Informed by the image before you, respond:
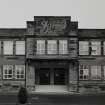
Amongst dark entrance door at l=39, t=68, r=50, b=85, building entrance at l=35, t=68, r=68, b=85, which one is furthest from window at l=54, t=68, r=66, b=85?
dark entrance door at l=39, t=68, r=50, b=85

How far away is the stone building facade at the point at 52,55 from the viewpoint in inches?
1294

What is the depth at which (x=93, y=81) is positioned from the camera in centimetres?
3344

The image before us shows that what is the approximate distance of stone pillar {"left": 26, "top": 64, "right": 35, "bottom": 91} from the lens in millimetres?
32781

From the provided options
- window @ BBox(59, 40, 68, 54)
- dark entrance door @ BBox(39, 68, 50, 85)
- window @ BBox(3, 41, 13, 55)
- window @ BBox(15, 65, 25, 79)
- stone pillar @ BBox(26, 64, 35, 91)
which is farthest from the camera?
dark entrance door @ BBox(39, 68, 50, 85)

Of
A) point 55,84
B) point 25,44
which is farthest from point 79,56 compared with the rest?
point 25,44

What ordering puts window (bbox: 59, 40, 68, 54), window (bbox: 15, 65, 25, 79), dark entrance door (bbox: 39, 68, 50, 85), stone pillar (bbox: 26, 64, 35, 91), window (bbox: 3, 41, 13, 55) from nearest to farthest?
1. stone pillar (bbox: 26, 64, 35, 91)
2. window (bbox: 59, 40, 68, 54)
3. window (bbox: 15, 65, 25, 79)
4. window (bbox: 3, 41, 13, 55)
5. dark entrance door (bbox: 39, 68, 50, 85)

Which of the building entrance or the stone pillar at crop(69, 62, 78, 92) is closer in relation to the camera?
the stone pillar at crop(69, 62, 78, 92)

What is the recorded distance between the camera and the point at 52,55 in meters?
32.9

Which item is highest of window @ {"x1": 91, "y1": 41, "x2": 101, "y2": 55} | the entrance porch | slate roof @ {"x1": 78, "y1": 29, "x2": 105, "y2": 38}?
slate roof @ {"x1": 78, "y1": 29, "x2": 105, "y2": 38}

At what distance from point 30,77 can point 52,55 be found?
4348 millimetres

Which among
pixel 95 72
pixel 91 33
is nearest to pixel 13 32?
pixel 91 33

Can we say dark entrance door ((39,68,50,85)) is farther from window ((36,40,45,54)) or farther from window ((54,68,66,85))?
window ((36,40,45,54))

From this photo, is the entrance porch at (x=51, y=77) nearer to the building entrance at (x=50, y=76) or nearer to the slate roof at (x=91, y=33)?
the building entrance at (x=50, y=76)

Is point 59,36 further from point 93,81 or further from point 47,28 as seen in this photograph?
point 93,81
